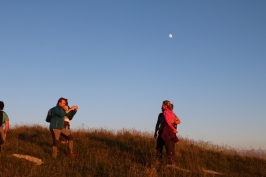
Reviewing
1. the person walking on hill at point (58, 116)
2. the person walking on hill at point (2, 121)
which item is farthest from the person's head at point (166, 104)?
the person walking on hill at point (2, 121)

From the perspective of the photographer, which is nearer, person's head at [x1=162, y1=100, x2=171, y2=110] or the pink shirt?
the pink shirt

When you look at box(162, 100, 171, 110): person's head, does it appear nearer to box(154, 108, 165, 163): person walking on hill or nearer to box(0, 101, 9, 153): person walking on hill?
box(154, 108, 165, 163): person walking on hill

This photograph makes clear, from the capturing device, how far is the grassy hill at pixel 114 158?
8961 millimetres

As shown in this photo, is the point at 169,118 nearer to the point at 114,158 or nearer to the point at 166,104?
the point at 166,104

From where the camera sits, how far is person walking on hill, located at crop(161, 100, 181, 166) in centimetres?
1047

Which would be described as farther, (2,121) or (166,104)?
(166,104)

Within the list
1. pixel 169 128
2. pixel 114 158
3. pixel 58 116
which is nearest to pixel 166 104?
pixel 169 128

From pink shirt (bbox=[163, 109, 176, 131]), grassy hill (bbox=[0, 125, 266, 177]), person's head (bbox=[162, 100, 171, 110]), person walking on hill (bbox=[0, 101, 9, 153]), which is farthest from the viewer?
person's head (bbox=[162, 100, 171, 110])

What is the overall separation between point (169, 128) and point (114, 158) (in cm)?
214

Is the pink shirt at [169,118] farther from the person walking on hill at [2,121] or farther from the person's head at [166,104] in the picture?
the person walking on hill at [2,121]

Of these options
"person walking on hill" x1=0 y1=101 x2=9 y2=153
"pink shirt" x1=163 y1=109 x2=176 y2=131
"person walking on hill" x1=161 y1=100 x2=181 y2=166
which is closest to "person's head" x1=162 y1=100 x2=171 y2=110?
"person walking on hill" x1=161 y1=100 x2=181 y2=166

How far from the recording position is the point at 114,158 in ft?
36.8

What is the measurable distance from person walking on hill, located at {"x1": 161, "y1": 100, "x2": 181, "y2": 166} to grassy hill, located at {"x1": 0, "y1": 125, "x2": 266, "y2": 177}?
1.92 ft

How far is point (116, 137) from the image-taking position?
15805mm
